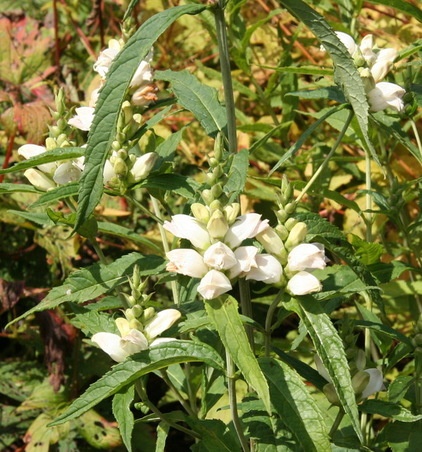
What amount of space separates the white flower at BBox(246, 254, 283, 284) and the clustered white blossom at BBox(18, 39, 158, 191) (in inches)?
16.1

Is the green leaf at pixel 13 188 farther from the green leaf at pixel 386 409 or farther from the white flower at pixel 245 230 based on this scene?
the green leaf at pixel 386 409

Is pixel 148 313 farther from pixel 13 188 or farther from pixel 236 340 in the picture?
pixel 13 188

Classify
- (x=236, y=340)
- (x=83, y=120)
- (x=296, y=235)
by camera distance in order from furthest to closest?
(x=83, y=120), (x=296, y=235), (x=236, y=340)

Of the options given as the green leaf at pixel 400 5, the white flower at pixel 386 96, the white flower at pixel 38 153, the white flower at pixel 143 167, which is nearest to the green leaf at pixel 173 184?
the white flower at pixel 143 167

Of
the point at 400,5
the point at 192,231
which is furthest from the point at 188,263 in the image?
the point at 400,5

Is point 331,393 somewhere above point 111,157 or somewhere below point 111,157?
below

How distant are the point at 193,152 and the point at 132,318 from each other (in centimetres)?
185

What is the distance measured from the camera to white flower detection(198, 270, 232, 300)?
125 centimetres

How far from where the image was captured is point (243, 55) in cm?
262

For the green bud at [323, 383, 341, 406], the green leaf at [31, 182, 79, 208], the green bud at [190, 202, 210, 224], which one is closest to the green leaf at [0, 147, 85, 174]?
the green leaf at [31, 182, 79, 208]

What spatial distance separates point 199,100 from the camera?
1.75 metres

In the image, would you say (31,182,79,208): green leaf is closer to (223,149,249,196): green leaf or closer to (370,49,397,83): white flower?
(223,149,249,196): green leaf

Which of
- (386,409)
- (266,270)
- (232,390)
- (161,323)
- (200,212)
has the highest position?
(200,212)

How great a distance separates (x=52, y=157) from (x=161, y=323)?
39cm
